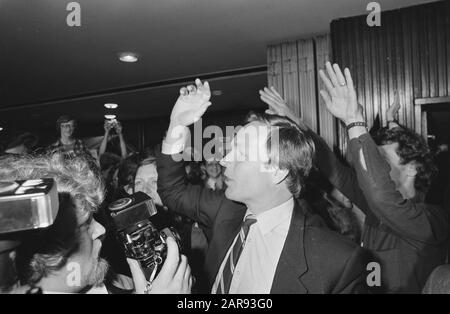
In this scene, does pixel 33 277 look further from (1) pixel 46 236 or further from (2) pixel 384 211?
(2) pixel 384 211

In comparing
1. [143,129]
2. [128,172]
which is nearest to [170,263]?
[128,172]

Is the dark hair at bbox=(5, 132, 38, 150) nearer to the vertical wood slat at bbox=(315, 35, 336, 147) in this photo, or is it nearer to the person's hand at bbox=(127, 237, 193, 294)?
the person's hand at bbox=(127, 237, 193, 294)

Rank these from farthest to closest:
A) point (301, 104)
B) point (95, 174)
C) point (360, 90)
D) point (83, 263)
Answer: point (301, 104), point (360, 90), point (95, 174), point (83, 263)

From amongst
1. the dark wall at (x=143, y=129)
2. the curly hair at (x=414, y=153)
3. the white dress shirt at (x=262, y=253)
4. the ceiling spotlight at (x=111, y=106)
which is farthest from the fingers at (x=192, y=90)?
the dark wall at (x=143, y=129)

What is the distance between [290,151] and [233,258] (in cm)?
48

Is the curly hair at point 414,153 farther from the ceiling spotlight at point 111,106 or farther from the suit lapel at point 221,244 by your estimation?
the ceiling spotlight at point 111,106

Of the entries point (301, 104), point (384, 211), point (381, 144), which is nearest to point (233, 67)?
point (301, 104)

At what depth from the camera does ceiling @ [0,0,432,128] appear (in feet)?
8.37

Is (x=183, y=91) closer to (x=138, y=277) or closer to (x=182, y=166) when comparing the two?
(x=182, y=166)

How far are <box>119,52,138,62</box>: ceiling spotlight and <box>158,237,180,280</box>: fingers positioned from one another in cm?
310

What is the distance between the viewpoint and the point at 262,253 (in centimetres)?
126

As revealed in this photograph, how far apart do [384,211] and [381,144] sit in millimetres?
646

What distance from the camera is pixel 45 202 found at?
1.50 ft

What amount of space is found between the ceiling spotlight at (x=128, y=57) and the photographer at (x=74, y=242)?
2.88 metres
